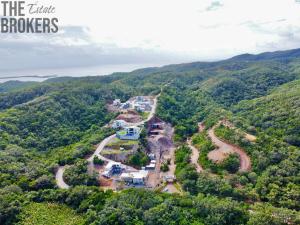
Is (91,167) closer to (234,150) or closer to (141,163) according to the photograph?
(141,163)

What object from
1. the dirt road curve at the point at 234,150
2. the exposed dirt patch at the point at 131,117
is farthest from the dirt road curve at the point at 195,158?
the exposed dirt patch at the point at 131,117

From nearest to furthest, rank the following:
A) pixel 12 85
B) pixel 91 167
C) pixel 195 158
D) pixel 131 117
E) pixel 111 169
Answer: pixel 111 169, pixel 91 167, pixel 195 158, pixel 131 117, pixel 12 85

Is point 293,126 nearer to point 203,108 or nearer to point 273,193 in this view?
point 273,193

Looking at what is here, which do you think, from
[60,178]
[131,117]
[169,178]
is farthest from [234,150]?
[60,178]

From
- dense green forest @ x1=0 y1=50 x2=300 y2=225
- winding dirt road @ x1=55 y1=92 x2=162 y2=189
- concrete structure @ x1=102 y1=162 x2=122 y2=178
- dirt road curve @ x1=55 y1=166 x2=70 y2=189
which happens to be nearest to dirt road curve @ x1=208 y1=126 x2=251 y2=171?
dense green forest @ x1=0 y1=50 x2=300 y2=225

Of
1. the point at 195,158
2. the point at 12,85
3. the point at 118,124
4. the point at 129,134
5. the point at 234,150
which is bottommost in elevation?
the point at 195,158

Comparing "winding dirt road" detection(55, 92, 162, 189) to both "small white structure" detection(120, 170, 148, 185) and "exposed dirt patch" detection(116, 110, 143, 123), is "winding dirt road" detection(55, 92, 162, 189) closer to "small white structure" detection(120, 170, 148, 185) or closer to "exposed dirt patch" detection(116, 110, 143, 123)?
"exposed dirt patch" detection(116, 110, 143, 123)
